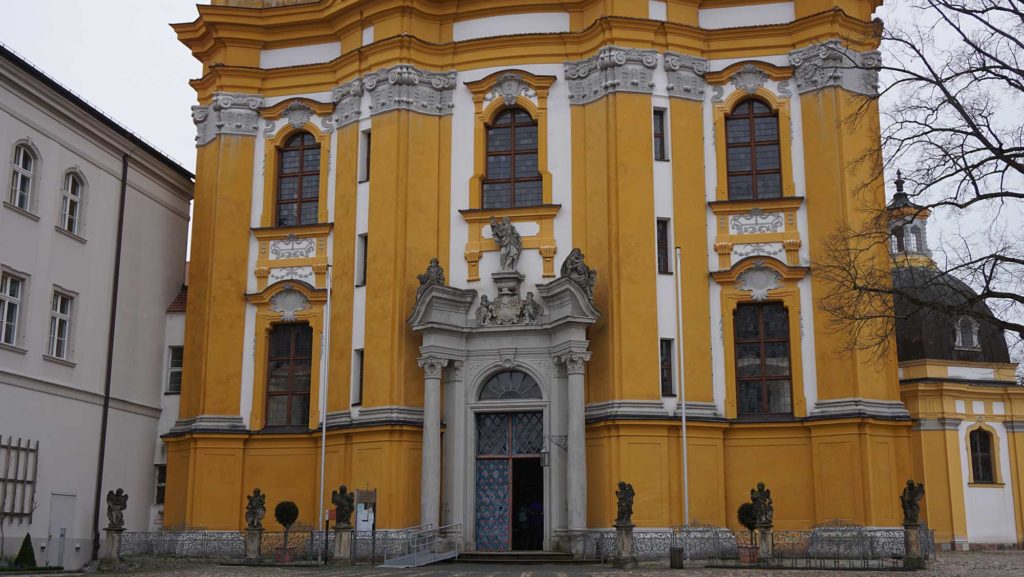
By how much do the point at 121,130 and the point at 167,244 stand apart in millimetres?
3943

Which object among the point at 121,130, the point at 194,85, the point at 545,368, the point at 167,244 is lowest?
the point at 545,368

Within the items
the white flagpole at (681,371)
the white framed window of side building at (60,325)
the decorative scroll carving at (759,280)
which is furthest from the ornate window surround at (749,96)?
the white framed window of side building at (60,325)

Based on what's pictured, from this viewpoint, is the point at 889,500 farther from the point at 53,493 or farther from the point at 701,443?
the point at 53,493

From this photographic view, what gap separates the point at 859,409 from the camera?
89.5ft

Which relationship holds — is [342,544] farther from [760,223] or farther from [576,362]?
[760,223]

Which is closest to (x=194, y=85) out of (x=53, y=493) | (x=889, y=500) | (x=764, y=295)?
(x=53, y=493)

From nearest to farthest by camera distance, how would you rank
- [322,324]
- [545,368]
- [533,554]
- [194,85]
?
[533,554] < [545,368] < [322,324] < [194,85]

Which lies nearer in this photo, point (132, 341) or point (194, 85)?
point (132, 341)

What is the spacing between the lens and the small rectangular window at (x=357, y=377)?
2969 centimetres

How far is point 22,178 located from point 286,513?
10.2 m

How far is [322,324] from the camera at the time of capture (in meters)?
30.9

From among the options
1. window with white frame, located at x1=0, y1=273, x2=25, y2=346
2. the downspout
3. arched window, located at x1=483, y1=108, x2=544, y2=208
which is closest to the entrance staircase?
the downspout

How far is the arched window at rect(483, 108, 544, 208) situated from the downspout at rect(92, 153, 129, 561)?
9.81 m

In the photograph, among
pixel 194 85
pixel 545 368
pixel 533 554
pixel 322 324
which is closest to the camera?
pixel 533 554
